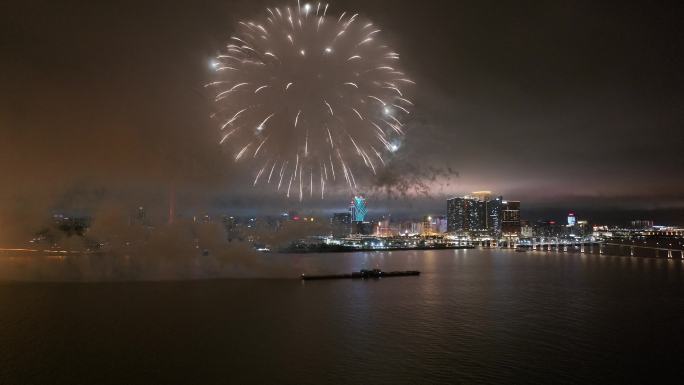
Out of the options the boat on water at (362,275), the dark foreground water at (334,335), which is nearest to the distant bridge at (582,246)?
the boat on water at (362,275)

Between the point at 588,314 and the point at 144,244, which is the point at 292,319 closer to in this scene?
the point at 588,314

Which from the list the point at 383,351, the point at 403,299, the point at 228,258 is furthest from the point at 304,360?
the point at 228,258

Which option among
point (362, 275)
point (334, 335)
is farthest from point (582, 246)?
point (334, 335)

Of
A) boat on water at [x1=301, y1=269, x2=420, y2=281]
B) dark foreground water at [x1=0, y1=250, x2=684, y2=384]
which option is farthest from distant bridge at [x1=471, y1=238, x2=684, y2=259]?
dark foreground water at [x1=0, y1=250, x2=684, y2=384]

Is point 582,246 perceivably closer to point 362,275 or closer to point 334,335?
point 362,275

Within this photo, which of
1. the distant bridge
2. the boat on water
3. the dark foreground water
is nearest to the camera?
the dark foreground water

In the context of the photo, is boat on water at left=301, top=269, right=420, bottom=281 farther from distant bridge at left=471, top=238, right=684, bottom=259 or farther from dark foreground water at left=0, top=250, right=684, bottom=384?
distant bridge at left=471, top=238, right=684, bottom=259

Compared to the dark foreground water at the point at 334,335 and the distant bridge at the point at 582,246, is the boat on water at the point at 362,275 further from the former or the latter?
the distant bridge at the point at 582,246

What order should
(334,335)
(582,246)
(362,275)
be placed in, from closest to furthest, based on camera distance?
(334,335) → (362,275) → (582,246)
